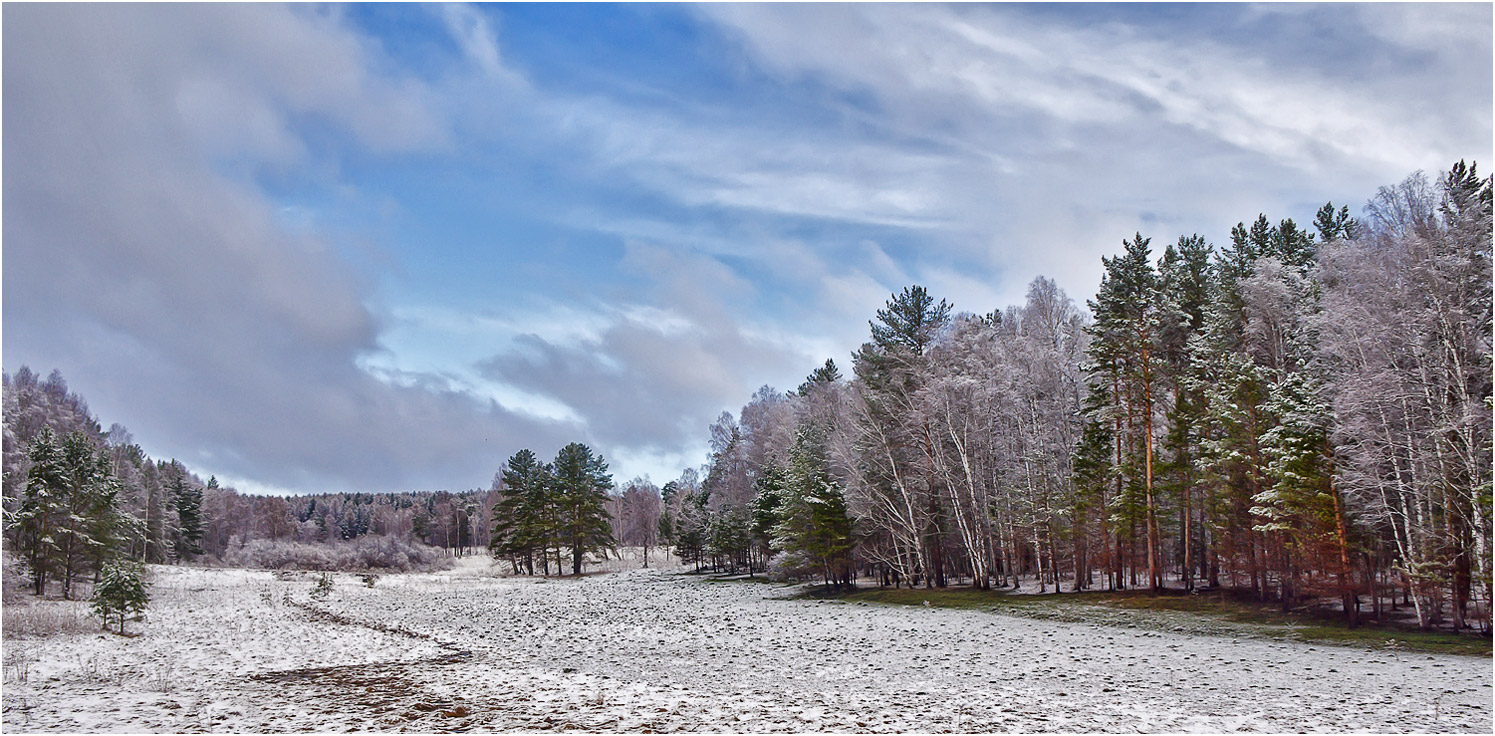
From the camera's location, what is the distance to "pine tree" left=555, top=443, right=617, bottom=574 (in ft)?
257

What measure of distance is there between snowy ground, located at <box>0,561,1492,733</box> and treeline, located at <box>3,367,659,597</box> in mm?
19812

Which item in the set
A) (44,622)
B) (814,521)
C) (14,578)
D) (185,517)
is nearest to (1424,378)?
(814,521)

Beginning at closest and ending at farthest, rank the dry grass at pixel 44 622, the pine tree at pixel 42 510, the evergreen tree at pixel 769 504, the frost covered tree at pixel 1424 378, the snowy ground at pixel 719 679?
the snowy ground at pixel 719 679 < the frost covered tree at pixel 1424 378 < the dry grass at pixel 44 622 < the pine tree at pixel 42 510 < the evergreen tree at pixel 769 504

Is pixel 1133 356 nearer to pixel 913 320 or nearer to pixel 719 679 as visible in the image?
pixel 913 320

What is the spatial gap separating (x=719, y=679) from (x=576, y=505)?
6570cm

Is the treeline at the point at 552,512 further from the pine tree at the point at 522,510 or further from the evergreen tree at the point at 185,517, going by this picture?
the evergreen tree at the point at 185,517

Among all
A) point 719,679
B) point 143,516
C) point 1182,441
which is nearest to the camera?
point 719,679

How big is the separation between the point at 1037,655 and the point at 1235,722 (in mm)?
7576

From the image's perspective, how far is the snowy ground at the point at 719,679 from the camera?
450 inches

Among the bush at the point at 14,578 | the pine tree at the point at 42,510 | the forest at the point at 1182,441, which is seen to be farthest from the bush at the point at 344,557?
the bush at the point at 14,578

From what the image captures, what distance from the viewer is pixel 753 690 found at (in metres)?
14.0

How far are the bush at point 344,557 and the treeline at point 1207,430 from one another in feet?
151

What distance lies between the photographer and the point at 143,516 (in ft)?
242

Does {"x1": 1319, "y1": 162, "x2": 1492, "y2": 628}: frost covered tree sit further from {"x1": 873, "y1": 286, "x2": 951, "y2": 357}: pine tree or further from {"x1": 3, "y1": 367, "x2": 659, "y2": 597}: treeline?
{"x1": 3, "y1": 367, "x2": 659, "y2": 597}: treeline
